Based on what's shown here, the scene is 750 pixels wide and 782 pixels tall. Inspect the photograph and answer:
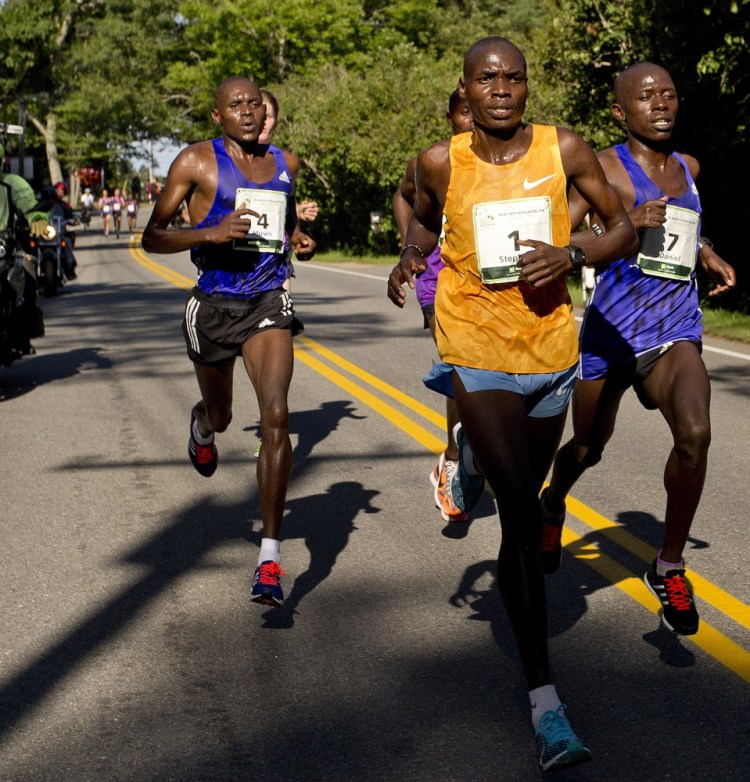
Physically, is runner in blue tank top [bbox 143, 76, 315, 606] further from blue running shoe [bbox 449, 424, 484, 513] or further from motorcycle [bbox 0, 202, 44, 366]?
motorcycle [bbox 0, 202, 44, 366]

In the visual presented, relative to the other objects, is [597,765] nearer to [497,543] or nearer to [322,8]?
[497,543]

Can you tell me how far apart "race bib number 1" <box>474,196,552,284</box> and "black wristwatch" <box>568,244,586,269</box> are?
131 millimetres

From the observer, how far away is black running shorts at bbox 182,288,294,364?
5645mm

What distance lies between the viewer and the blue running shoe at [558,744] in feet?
11.2

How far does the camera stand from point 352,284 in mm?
22734

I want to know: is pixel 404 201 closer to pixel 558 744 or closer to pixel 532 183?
pixel 532 183

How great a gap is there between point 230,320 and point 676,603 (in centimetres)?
223

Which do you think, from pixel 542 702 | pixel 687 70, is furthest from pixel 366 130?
pixel 542 702

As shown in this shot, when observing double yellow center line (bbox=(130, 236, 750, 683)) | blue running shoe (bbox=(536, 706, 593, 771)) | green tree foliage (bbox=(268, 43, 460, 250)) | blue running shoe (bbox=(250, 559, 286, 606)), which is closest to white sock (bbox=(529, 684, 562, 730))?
blue running shoe (bbox=(536, 706, 593, 771))

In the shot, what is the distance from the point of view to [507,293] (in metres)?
4.03

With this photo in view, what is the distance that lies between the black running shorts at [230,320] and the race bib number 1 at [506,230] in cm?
177

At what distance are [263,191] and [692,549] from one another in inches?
94.4

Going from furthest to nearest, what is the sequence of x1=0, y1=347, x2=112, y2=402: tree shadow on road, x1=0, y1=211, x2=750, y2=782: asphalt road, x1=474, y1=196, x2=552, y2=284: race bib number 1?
x1=0, y1=347, x2=112, y2=402: tree shadow on road, x1=474, y1=196, x2=552, y2=284: race bib number 1, x1=0, y1=211, x2=750, y2=782: asphalt road

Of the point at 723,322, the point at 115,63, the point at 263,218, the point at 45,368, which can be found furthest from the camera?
the point at 115,63
